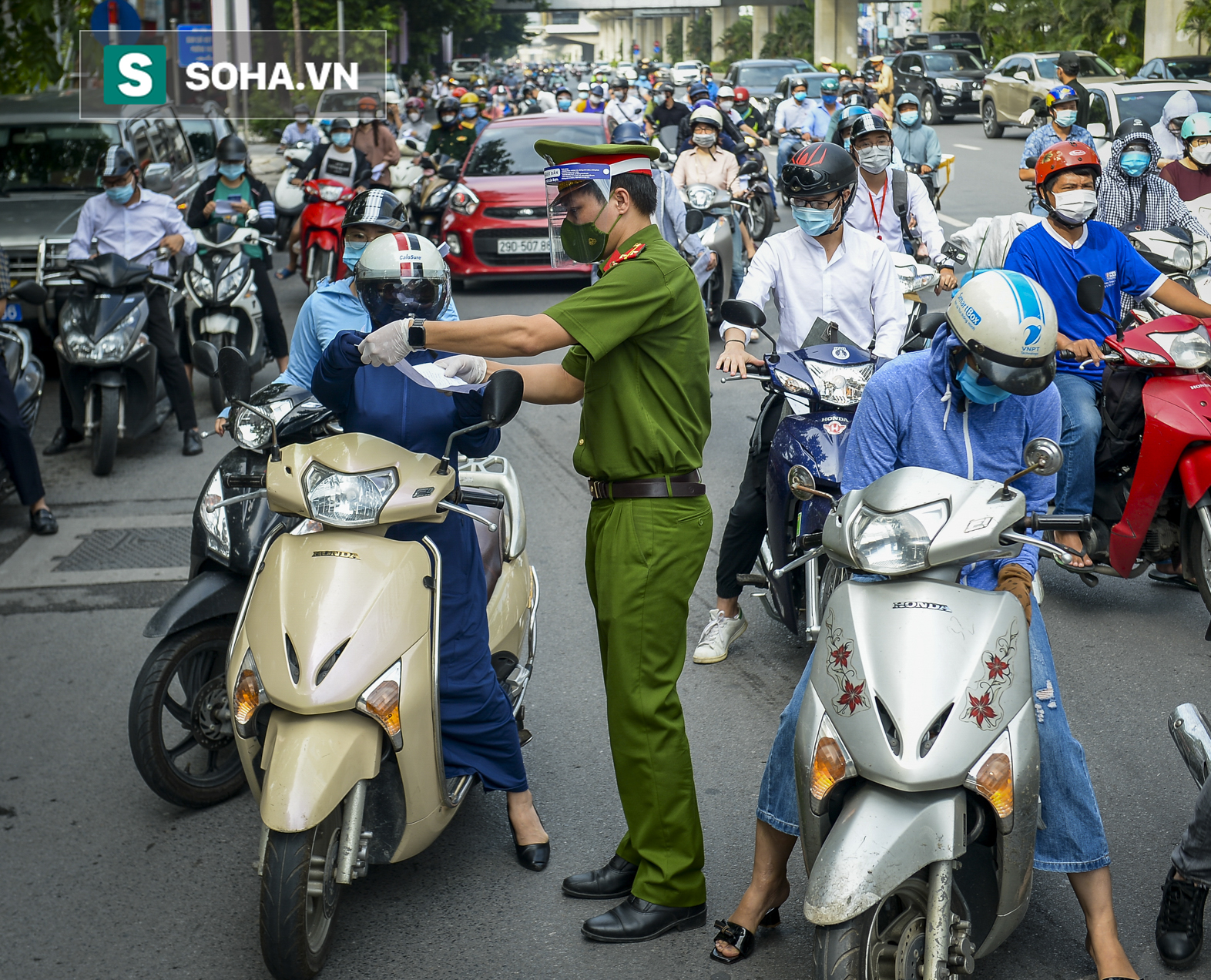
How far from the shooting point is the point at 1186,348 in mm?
5715

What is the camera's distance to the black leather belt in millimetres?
3707

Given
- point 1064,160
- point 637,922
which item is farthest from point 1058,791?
point 1064,160

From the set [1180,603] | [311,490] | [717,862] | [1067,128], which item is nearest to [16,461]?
[311,490]

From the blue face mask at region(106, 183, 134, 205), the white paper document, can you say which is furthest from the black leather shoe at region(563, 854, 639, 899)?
the blue face mask at region(106, 183, 134, 205)

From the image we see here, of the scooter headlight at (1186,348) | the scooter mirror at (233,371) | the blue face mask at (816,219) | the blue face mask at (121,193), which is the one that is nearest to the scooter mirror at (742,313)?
the blue face mask at (816,219)

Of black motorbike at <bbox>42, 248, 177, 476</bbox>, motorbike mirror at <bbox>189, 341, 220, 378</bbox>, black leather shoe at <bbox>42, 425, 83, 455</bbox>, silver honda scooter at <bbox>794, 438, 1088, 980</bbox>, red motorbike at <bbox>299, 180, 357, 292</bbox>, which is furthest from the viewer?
red motorbike at <bbox>299, 180, 357, 292</bbox>

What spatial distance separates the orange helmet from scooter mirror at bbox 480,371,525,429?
3397 mm

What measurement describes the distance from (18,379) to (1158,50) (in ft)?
112

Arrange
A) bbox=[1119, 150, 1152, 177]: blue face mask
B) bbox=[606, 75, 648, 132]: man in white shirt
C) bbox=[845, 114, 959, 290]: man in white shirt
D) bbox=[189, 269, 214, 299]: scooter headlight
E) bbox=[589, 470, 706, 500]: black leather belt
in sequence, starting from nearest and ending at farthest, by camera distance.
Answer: bbox=[589, 470, 706, 500]: black leather belt → bbox=[845, 114, 959, 290]: man in white shirt → bbox=[1119, 150, 1152, 177]: blue face mask → bbox=[189, 269, 214, 299]: scooter headlight → bbox=[606, 75, 648, 132]: man in white shirt

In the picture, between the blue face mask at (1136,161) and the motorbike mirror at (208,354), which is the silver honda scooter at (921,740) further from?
the blue face mask at (1136,161)

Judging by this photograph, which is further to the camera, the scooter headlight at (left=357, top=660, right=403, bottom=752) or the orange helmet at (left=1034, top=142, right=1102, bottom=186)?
the orange helmet at (left=1034, top=142, right=1102, bottom=186)

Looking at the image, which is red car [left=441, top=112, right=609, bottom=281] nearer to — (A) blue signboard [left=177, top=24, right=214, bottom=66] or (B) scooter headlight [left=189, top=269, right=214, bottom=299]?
(B) scooter headlight [left=189, top=269, right=214, bottom=299]

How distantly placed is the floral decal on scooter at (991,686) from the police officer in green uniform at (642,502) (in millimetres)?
918

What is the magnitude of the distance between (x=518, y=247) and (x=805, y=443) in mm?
9661
